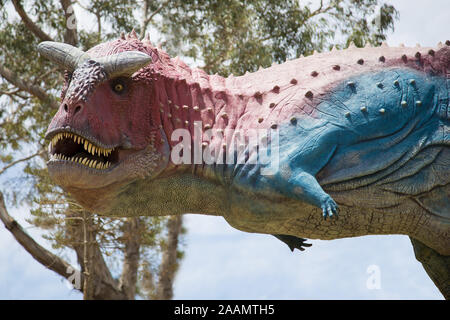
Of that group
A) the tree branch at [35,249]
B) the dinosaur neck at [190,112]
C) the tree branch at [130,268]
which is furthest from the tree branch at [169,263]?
the dinosaur neck at [190,112]

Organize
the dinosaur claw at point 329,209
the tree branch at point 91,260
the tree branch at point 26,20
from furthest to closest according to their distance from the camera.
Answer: the tree branch at point 26,20, the tree branch at point 91,260, the dinosaur claw at point 329,209

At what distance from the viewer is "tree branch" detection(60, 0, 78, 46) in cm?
1533

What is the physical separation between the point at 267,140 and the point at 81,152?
4.78ft

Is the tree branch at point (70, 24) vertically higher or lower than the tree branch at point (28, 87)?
higher

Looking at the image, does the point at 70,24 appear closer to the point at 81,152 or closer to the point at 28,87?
the point at 28,87

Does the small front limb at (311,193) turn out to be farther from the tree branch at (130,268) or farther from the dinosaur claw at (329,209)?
the tree branch at (130,268)

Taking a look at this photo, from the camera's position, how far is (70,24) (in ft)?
50.0

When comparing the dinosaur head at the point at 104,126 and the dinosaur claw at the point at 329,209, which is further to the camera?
the dinosaur head at the point at 104,126

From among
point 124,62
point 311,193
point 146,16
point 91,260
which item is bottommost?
point 311,193

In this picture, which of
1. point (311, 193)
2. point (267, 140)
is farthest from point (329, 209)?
point (267, 140)

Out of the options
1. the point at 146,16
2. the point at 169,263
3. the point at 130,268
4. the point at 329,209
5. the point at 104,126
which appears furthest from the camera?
the point at 169,263

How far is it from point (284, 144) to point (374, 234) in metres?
1.33

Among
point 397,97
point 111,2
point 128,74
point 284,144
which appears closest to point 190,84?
point 128,74

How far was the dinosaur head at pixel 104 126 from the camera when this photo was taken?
566 centimetres
